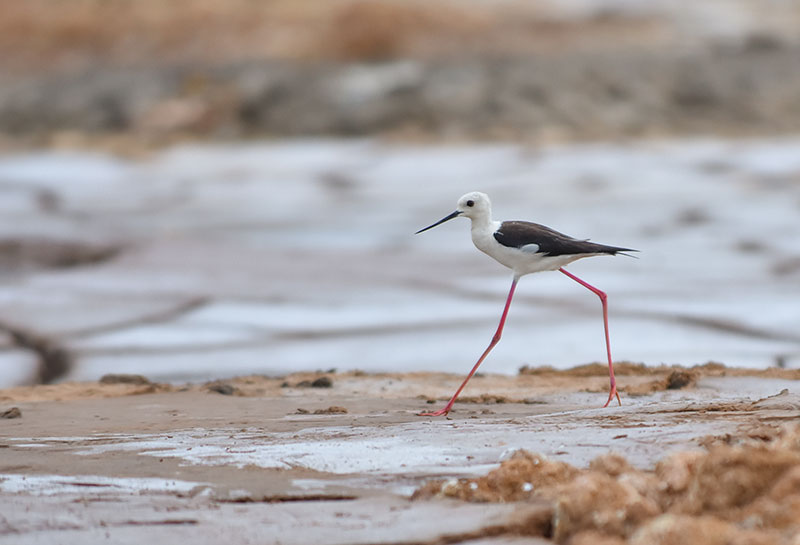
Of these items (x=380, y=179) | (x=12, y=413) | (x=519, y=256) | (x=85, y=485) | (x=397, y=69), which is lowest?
(x=85, y=485)

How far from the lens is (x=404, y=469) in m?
2.45

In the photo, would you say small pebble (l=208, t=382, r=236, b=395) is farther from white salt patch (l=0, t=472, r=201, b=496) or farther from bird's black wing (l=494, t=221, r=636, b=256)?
white salt patch (l=0, t=472, r=201, b=496)

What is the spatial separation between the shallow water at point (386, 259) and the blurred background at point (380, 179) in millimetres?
24

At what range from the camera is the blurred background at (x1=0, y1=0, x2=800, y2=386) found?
482 centimetres

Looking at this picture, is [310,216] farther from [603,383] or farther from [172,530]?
[172,530]

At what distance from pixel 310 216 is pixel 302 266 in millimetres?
1431

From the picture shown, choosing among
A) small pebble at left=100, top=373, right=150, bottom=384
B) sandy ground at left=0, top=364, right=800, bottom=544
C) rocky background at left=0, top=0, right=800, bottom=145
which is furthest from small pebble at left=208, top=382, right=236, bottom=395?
rocky background at left=0, top=0, right=800, bottom=145

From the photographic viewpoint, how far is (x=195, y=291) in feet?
18.6

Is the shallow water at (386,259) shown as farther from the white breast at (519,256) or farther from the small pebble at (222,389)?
the white breast at (519,256)

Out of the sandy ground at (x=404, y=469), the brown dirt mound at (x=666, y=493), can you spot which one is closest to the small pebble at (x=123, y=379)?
the sandy ground at (x=404, y=469)

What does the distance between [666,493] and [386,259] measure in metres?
4.33

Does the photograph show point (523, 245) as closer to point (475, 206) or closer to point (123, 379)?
point (475, 206)

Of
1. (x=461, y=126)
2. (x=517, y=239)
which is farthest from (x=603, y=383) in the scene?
(x=461, y=126)

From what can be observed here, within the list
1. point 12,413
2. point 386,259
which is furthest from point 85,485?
point 386,259
